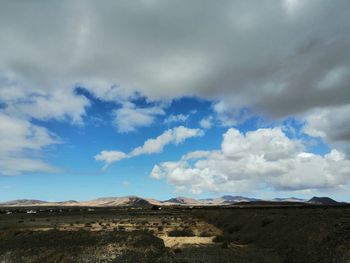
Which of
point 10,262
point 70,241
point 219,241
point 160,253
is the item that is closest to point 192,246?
point 219,241

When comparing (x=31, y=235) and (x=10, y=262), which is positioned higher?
(x=31, y=235)

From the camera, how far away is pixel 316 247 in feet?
82.9

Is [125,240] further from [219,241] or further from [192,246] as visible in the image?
[219,241]

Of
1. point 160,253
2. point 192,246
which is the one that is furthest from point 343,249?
point 192,246

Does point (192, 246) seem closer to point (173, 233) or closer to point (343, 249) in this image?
point (173, 233)

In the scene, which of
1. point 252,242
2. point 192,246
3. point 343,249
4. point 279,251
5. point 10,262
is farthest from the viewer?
point 252,242

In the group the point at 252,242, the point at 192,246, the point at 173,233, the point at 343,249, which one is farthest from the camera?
the point at 173,233

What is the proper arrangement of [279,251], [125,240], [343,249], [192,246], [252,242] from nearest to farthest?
[343,249] < [279,251] < [125,240] < [192,246] < [252,242]

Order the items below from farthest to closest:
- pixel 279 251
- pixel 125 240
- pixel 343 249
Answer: pixel 125 240 → pixel 279 251 → pixel 343 249

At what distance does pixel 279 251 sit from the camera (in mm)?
29609

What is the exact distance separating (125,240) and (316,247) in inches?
594

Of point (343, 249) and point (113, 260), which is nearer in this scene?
point (343, 249)

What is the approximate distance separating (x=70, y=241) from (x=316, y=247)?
1907cm

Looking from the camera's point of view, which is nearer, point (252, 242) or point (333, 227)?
point (333, 227)
